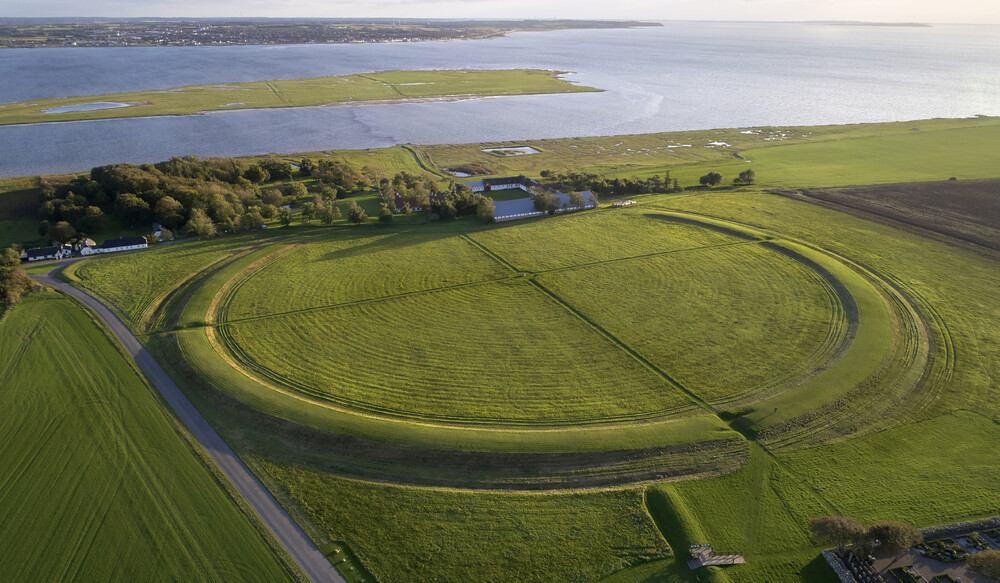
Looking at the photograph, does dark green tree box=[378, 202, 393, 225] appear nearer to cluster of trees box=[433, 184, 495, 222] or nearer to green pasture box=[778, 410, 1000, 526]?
cluster of trees box=[433, 184, 495, 222]

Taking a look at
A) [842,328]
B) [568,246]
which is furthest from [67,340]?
[842,328]

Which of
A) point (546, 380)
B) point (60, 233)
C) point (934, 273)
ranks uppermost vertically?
point (934, 273)

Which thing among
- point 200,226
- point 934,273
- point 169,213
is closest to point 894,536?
point 934,273

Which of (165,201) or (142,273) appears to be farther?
(165,201)

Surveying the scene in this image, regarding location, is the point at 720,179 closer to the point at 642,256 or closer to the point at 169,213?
the point at 642,256

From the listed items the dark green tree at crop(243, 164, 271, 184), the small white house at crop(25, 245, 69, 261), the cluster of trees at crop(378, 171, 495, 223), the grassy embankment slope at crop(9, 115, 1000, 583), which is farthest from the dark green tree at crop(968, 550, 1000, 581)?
the dark green tree at crop(243, 164, 271, 184)
